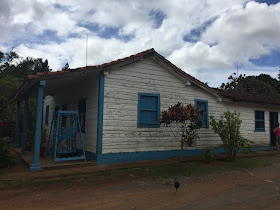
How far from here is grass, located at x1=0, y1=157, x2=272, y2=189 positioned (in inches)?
219

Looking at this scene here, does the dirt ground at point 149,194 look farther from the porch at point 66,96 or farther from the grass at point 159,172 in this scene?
the porch at point 66,96

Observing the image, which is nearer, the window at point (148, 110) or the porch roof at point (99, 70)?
the porch roof at point (99, 70)

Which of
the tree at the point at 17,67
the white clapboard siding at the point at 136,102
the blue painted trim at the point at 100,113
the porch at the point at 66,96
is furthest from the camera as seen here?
the tree at the point at 17,67

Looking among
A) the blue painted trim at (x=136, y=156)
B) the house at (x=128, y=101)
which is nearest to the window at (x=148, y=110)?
the house at (x=128, y=101)

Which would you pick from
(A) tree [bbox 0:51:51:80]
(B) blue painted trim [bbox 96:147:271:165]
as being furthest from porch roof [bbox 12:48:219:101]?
(A) tree [bbox 0:51:51:80]

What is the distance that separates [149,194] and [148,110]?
13.9ft

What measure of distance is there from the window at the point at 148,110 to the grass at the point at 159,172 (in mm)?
1833

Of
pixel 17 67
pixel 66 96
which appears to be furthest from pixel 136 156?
pixel 17 67

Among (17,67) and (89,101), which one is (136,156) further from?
(17,67)

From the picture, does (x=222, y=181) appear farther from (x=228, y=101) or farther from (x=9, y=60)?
(x=9, y=60)

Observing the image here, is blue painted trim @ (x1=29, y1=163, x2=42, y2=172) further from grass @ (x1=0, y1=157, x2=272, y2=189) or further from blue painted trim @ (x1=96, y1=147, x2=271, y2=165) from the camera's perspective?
blue painted trim @ (x1=96, y1=147, x2=271, y2=165)

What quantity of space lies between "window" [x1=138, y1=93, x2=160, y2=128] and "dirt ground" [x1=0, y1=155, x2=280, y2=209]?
271cm

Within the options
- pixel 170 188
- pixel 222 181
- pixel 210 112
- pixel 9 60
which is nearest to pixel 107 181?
pixel 170 188

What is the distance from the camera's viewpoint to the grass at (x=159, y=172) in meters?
5.57
